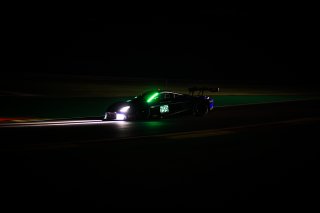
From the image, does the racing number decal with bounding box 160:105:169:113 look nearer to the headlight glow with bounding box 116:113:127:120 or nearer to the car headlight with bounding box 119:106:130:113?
the car headlight with bounding box 119:106:130:113

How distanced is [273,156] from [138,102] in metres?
8.67

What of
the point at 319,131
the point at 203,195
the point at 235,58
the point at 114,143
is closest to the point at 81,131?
the point at 114,143

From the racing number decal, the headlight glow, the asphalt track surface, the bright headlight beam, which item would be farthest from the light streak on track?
the racing number decal

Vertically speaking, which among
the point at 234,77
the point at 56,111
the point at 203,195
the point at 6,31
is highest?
the point at 6,31

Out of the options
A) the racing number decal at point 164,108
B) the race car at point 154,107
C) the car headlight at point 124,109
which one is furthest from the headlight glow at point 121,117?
the racing number decal at point 164,108

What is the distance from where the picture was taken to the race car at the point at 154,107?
18.7 m

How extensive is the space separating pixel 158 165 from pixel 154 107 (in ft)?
31.0

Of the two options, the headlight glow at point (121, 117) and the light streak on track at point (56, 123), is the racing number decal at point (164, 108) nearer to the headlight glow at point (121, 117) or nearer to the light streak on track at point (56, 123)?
the headlight glow at point (121, 117)

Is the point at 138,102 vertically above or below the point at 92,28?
below

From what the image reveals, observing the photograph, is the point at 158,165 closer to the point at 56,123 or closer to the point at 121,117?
the point at 56,123

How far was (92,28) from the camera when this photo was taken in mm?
66250

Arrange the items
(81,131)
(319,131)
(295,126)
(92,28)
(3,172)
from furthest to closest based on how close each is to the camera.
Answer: (92,28)
(295,126)
(319,131)
(81,131)
(3,172)

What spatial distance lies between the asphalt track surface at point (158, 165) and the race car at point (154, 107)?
1.24 metres

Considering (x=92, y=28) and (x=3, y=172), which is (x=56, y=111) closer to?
(x=3, y=172)
